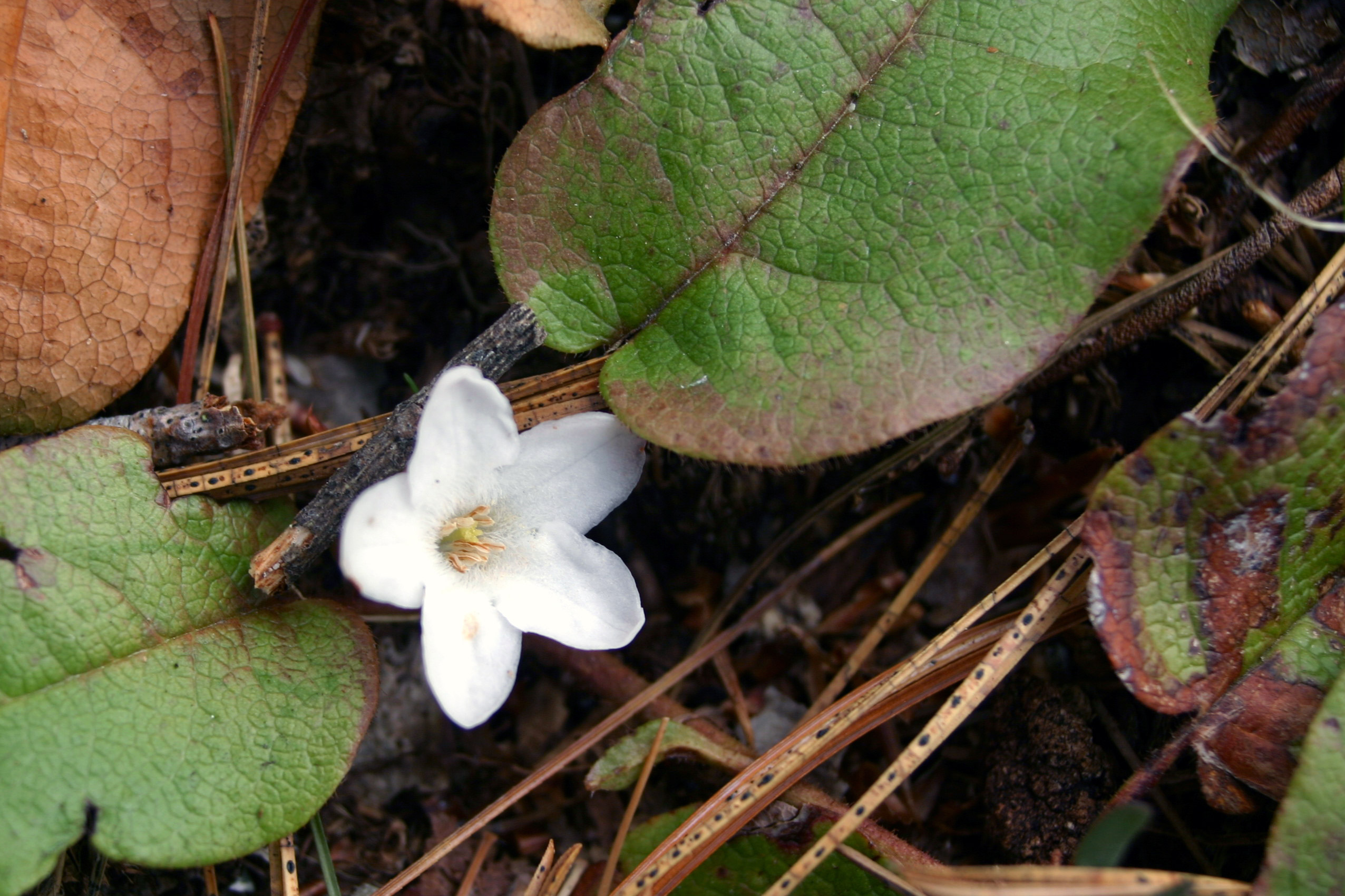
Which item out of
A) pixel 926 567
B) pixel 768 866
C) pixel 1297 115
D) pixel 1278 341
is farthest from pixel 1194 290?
pixel 768 866

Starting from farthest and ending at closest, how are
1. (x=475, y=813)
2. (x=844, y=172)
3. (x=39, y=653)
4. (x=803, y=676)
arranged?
(x=803, y=676)
(x=475, y=813)
(x=844, y=172)
(x=39, y=653)

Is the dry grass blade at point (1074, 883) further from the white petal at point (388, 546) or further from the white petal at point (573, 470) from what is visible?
the white petal at point (388, 546)

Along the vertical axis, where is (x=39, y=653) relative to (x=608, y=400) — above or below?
below

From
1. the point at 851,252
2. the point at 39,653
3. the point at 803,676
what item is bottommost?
the point at 803,676

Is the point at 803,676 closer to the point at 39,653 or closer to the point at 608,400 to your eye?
the point at 608,400

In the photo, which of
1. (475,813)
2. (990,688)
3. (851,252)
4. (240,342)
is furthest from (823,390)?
(240,342)

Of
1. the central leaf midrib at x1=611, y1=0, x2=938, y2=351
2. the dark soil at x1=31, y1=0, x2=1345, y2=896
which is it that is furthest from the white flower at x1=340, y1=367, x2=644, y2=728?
the dark soil at x1=31, y1=0, x2=1345, y2=896
